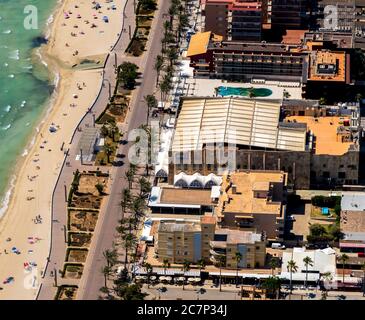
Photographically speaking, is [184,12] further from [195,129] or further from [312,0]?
[195,129]

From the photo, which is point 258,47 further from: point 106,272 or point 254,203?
point 106,272

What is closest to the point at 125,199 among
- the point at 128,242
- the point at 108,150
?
the point at 128,242

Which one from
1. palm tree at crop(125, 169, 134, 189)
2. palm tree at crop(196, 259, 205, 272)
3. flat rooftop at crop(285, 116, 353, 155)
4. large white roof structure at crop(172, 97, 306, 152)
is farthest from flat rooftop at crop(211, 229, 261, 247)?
flat rooftop at crop(285, 116, 353, 155)

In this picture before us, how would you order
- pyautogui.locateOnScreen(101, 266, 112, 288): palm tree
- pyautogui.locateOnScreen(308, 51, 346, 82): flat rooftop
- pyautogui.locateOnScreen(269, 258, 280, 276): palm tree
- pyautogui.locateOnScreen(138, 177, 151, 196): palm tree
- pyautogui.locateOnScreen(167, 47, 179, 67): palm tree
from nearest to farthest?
1. pyautogui.locateOnScreen(101, 266, 112, 288): palm tree
2. pyautogui.locateOnScreen(269, 258, 280, 276): palm tree
3. pyautogui.locateOnScreen(138, 177, 151, 196): palm tree
4. pyautogui.locateOnScreen(308, 51, 346, 82): flat rooftop
5. pyautogui.locateOnScreen(167, 47, 179, 67): palm tree

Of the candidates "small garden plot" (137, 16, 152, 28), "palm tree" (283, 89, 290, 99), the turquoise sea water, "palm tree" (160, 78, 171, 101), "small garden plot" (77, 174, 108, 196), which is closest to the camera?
"small garden plot" (77, 174, 108, 196)

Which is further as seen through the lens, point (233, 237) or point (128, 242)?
point (128, 242)

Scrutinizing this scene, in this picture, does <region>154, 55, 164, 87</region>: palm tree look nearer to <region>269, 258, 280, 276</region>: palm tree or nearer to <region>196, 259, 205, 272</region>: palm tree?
<region>196, 259, 205, 272</region>: palm tree

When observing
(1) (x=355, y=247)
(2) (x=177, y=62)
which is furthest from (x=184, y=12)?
(1) (x=355, y=247)
